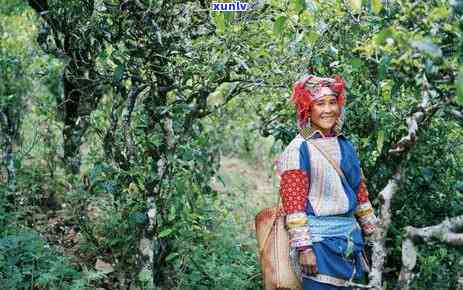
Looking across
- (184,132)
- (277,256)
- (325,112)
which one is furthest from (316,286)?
(184,132)

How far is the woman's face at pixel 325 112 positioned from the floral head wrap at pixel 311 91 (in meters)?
0.03

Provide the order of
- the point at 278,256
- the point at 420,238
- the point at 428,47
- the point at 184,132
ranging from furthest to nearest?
the point at 184,132, the point at 278,256, the point at 420,238, the point at 428,47

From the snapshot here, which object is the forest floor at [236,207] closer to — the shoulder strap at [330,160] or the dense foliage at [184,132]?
the dense foliage at [184,132]

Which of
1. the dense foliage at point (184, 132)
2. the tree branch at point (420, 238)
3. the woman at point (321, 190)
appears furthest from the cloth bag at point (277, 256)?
the tree branch at point (420, 238)

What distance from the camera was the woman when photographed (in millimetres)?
3760

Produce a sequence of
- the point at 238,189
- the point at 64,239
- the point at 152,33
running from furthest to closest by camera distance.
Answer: the point at 238,189 < the point at 64,239 < the point at 152,33

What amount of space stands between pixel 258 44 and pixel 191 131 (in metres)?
0.82

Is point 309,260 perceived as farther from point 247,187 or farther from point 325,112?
point 247,187

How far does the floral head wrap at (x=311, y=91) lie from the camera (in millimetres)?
3908

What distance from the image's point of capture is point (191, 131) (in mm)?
4828

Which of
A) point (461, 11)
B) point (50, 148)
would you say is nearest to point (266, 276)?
point (461, 11)

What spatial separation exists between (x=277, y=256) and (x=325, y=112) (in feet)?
3.05

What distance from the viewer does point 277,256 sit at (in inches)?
158

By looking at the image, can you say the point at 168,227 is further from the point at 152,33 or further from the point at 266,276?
the point at 152,33
